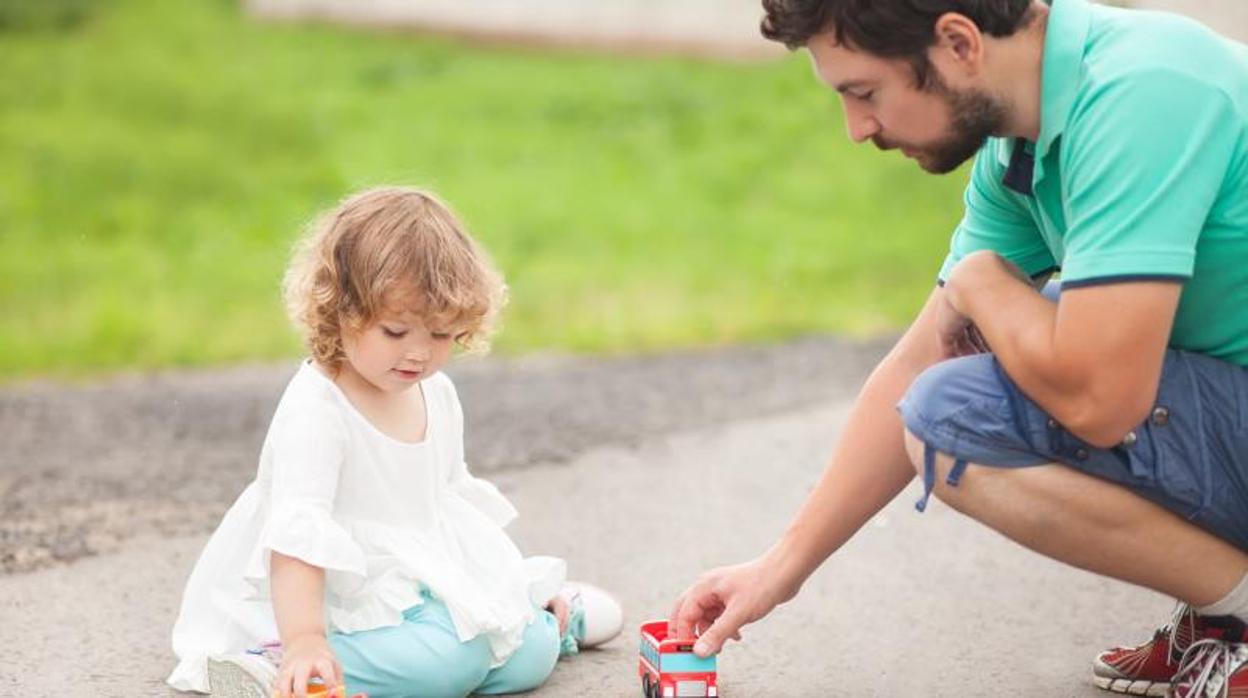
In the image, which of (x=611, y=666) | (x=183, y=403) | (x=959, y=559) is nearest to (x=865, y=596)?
(x=959, y=559)

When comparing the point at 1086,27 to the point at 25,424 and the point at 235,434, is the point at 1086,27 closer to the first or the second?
the point at 235,434

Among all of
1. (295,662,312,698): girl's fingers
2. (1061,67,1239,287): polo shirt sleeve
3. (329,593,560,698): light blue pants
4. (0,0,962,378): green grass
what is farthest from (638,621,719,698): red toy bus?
(0,0,962,378): green grass

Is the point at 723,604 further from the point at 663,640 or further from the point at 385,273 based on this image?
the point at 385,273

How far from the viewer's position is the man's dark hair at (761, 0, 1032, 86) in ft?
8.44

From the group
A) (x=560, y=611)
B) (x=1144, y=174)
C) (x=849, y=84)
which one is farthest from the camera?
(x=560, y=611)

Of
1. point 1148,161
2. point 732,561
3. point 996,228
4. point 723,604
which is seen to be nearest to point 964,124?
point 1148,161

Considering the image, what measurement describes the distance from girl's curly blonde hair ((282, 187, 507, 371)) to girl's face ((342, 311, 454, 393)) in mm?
17

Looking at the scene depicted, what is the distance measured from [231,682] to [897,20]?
4.89 feet

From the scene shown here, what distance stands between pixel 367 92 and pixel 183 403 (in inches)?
329

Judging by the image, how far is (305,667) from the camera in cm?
266

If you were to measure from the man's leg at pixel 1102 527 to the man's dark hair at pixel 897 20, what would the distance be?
0.63 meters

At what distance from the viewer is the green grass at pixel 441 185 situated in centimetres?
815

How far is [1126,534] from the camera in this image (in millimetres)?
2658

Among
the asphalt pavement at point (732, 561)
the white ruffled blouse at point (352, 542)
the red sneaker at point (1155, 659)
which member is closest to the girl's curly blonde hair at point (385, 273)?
the white ruffled blouse at point (352, 542)
